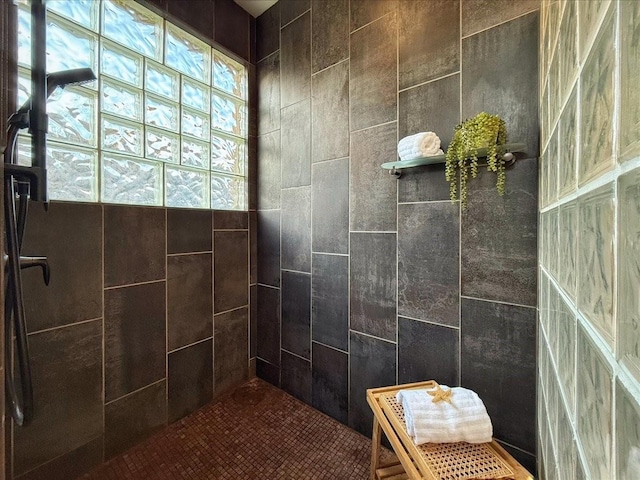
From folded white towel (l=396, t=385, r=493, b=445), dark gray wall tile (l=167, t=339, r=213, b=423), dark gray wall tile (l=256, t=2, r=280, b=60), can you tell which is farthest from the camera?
dark gray wall tile (l=256, t=2, r=280, b=60)

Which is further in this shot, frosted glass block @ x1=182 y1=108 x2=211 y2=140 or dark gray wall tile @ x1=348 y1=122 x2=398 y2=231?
frosted glass block @ x1=182 y1=108 x2=211 y2=140

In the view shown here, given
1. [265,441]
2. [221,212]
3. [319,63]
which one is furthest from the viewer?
[221,212]

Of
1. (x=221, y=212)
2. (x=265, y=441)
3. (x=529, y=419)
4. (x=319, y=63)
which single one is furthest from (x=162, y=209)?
(x=529, y=419)

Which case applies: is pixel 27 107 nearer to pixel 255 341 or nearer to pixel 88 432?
pixel 88 432

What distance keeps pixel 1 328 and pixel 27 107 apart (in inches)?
30.0

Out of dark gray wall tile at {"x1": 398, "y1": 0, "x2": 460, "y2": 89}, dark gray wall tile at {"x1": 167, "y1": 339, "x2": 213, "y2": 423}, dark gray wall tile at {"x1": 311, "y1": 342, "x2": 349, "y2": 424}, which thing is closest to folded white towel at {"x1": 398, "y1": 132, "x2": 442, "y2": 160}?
dark gray wall tile at {"x1": 398, "y1": 0, "x2": 460, "y2": 89}

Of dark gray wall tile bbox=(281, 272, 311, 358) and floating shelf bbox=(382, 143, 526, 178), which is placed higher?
floating shelf bbox=(382, 143, 526, 178)

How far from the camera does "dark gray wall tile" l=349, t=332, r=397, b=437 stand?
58.0 inches

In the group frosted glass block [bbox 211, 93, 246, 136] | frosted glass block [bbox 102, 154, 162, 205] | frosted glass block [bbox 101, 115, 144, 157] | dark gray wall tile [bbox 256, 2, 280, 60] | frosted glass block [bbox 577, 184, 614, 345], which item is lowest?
frosted glass block [bbox 577, 184, 614, 345]

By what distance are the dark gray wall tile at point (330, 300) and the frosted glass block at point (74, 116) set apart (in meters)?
1.27

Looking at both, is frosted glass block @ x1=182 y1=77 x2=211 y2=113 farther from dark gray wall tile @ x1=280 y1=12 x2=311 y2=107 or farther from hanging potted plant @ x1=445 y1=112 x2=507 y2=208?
hanging potted plant @ x1=445 y1=112 x2=507 y2=208

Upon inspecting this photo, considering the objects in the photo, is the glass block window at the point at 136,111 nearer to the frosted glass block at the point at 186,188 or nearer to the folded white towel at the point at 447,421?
the frosted glass block at the point at 186,188

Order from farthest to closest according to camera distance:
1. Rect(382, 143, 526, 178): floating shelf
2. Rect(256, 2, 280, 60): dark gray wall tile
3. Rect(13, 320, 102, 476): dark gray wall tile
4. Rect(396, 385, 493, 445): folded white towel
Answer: Rect(256, 2, 280, 60): dark gray wall tile
Rect(13, 320, 102, 476): dark gray wall tile
Rect(382, 143, 526, 178): floating shelf
Rect(396, 385, 493, 445): folded white towel

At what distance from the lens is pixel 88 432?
133 cm
